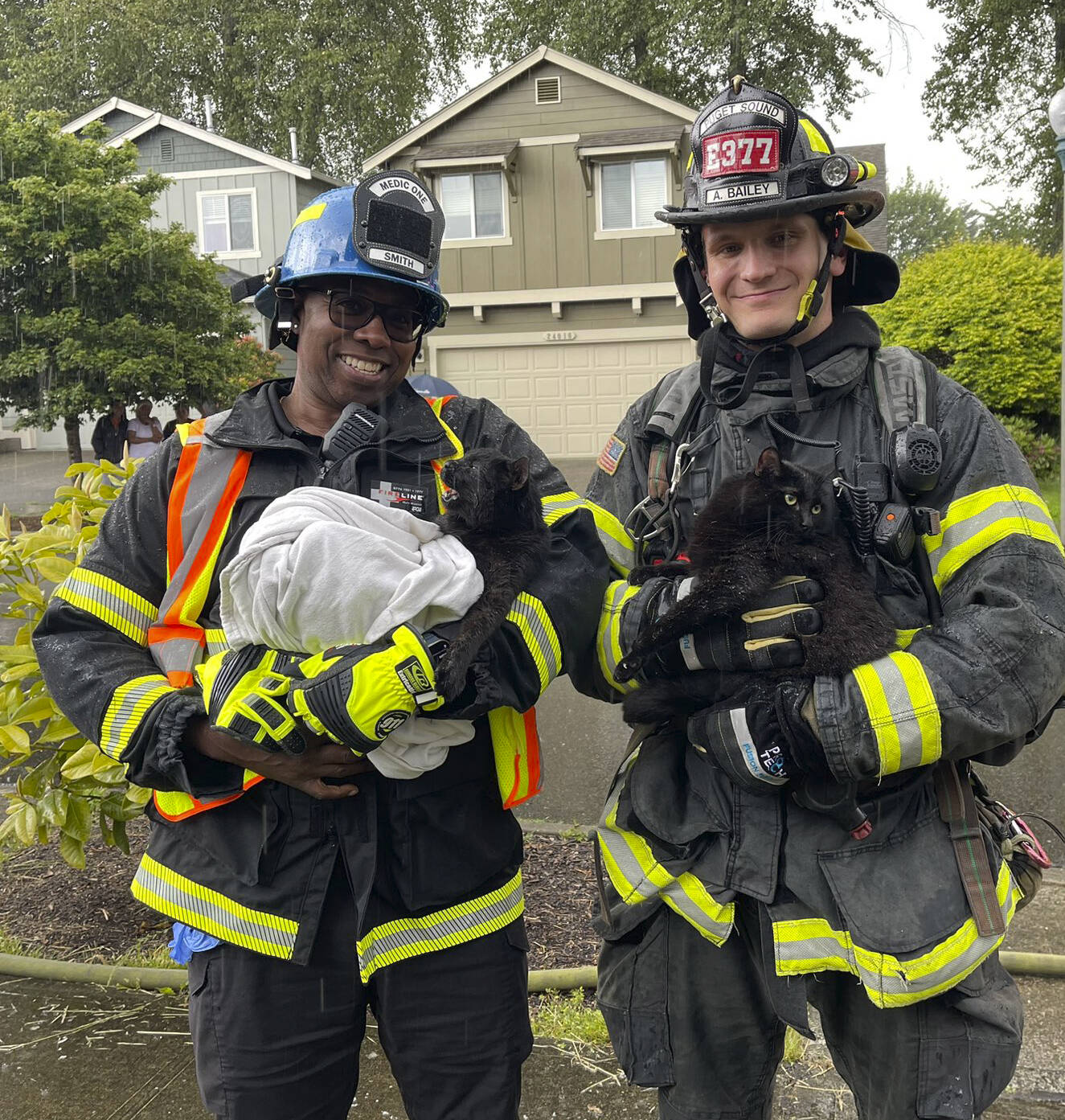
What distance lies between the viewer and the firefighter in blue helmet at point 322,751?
→ 1.94m

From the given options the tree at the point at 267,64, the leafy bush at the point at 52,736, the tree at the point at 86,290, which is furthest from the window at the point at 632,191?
the leafy bush at the point at 52,736

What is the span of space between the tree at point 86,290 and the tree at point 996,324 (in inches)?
351

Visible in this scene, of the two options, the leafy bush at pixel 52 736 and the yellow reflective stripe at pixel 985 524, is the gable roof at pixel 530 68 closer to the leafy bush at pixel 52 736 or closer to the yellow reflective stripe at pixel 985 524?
the leafy bush at pixel 52 736

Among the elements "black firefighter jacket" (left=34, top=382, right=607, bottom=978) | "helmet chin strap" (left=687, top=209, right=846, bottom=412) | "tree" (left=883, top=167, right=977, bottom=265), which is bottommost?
"black firefighter jacket" (left=34, top=382, right=607, bottom=978)

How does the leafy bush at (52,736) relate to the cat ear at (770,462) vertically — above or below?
below

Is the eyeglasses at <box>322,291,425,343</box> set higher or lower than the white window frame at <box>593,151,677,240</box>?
lower

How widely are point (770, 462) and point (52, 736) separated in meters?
2.45

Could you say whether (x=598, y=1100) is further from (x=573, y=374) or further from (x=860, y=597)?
(x=573, y=374)

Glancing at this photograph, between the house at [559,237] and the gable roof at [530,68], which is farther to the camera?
the house at [559,237]

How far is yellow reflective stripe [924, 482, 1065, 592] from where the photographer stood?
1883 millimetres

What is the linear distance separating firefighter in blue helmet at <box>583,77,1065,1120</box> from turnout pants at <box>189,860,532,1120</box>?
31 cm

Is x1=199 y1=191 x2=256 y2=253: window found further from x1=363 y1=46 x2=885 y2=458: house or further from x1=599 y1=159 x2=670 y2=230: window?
x1=599 y1=159 x2=670 y2=230: window

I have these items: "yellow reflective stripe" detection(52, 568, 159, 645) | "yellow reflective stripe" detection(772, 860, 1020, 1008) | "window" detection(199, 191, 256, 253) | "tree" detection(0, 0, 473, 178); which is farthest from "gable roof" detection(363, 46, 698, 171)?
"yellow reflective stripe" detection(772, 860, 1020, 1008)

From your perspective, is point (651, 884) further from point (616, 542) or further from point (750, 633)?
point (616, 542)
